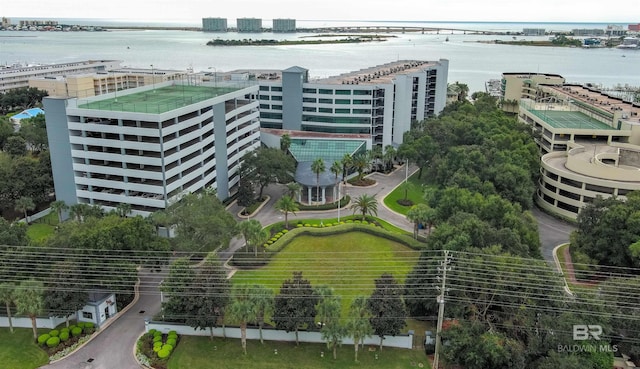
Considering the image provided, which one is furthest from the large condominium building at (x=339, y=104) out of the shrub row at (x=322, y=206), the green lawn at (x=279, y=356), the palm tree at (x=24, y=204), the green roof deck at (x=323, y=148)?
the green lawn at (x=279, y=356)

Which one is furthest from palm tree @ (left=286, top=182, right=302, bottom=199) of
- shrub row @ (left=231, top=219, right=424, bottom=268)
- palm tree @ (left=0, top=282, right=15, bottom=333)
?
palm tree @ (left=0, top=282, right=15, bottom=333)

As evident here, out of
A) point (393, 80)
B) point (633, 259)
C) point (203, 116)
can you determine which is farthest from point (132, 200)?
point (393, 80)

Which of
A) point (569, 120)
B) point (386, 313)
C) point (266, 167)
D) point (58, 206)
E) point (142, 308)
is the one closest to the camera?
point (386, 313)

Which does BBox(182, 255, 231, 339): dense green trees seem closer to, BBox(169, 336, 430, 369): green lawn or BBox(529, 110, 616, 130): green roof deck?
BBox(169, 336, 430, 369): green lawn

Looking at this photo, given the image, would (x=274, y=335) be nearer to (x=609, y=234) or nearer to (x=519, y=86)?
(x=609, y=234)

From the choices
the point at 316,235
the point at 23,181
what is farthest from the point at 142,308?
the point at 23,181

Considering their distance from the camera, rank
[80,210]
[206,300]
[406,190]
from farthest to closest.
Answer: [406,190], [80,210], [206,300]
